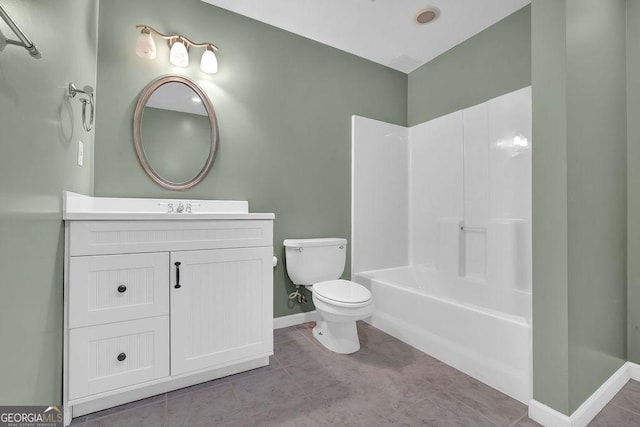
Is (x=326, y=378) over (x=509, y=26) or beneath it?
beneath

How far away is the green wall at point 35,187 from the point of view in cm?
79

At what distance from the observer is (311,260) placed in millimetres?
2217

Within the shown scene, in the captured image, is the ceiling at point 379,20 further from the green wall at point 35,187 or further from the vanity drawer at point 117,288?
the vanity drawer at point 117,288

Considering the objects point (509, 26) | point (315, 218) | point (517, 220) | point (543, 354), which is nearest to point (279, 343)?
point (315, 218)

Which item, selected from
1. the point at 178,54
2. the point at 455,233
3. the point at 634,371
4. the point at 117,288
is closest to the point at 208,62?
the point at 178,54

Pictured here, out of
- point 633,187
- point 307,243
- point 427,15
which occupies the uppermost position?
→ point 427,15

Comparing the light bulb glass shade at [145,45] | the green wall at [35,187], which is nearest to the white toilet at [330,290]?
the green wall at [35,187]

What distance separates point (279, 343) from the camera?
2.06 metres

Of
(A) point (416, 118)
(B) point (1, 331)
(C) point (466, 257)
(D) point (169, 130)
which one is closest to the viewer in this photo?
(B) point (1, 331)

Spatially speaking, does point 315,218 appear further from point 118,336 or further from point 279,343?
point 118,336

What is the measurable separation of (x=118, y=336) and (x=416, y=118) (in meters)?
2.97

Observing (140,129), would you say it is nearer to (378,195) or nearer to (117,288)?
(117,288)

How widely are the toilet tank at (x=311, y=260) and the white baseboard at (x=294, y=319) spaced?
13.3 inches

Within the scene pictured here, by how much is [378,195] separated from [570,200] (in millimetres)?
1648
